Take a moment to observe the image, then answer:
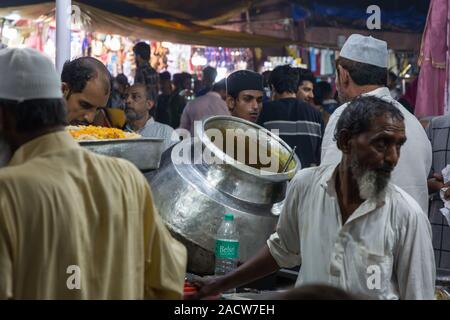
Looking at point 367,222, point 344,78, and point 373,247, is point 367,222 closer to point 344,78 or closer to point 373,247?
point 373,247

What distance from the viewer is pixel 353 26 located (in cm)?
1391

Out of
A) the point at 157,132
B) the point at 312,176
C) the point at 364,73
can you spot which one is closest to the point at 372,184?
the point at 312,176

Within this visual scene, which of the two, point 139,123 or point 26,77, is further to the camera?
point 139,123

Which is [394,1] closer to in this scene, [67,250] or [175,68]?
[175,68]

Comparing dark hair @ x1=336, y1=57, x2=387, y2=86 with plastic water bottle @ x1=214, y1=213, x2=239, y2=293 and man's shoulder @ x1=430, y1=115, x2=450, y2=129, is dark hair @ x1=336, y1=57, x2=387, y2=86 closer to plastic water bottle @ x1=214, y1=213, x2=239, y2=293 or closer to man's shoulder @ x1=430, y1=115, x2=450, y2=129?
man's shoulder @ x1=430, y1=115, x2=450, y2=129

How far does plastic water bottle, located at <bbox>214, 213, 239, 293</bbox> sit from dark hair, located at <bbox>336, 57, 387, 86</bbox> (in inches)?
53.9

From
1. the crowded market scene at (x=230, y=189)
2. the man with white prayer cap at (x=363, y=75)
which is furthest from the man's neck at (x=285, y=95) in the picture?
the man with white prayer cap at (x=363, y=75)

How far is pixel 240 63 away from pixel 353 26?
17.7ft

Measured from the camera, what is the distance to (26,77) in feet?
8.63

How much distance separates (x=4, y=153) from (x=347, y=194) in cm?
136

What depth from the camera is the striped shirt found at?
7418 mm

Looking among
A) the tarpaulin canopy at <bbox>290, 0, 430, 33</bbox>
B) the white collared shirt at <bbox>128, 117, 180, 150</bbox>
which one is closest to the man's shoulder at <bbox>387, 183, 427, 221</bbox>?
the white collared shirt at <bbox>128, 117, 180, 150</bbox>
